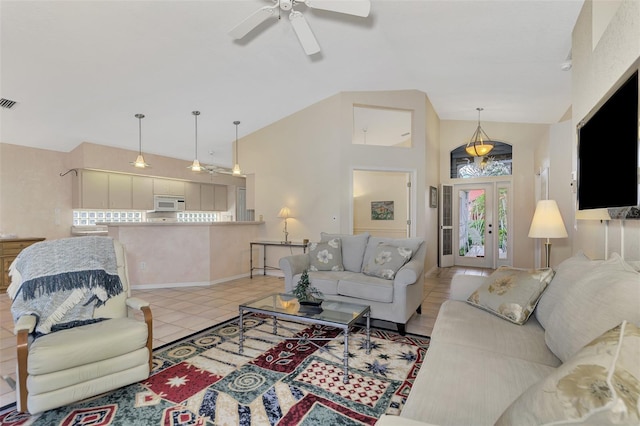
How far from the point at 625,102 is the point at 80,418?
3.41 m

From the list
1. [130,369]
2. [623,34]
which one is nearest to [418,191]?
[623,34]

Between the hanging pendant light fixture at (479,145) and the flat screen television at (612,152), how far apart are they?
3186 mm

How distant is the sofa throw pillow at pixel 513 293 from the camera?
2.03m

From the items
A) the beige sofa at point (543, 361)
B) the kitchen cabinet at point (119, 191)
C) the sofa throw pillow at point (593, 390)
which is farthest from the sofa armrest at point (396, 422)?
the kitchen cabinet at point (119, 191)

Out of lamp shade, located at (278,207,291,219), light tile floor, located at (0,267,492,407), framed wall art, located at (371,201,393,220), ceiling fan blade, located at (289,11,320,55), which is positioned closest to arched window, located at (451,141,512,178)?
framed wall art, located at (371,201,393,220)

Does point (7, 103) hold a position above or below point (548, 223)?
above

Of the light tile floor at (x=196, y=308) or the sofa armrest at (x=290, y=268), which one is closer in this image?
the light tile floor at (x=196, y=308)

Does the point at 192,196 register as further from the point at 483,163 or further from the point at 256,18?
the point at 483,163

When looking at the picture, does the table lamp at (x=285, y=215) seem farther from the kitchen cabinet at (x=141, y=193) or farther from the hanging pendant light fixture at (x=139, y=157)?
the kitchen cabinet at (x=141, y=193)

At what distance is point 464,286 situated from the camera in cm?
257

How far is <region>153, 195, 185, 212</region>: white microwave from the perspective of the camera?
742cm

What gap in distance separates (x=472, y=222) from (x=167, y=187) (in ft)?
23.4

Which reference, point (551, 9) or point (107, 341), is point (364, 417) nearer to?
point (107, 341)

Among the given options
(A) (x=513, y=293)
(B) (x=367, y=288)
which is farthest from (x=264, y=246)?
(A) (x=513, y=293)
